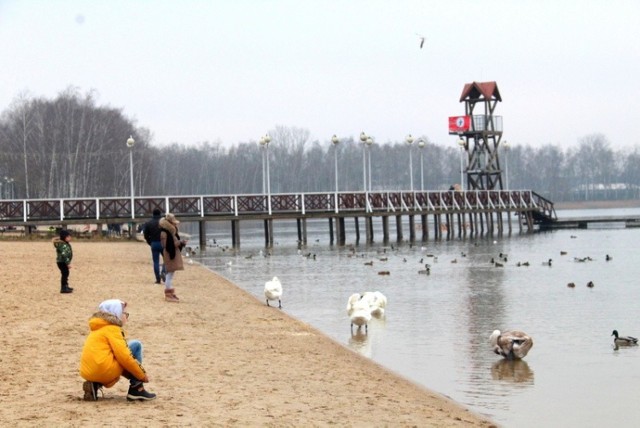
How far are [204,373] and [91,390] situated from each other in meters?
2.35

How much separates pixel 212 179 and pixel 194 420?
15189 cm

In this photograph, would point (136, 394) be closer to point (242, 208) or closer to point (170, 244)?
point (170, 244)

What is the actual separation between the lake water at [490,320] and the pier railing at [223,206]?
9609mm

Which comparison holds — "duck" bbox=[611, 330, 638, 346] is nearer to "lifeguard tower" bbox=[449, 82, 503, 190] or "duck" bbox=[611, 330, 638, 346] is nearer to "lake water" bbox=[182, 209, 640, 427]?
"lake water" bbox=[182, 209, 640, 427]

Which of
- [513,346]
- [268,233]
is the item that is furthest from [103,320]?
[268,233]

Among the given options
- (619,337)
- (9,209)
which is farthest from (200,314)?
(9,209)

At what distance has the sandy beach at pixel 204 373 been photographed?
9.70 m

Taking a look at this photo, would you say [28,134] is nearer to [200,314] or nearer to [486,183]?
[486,183]

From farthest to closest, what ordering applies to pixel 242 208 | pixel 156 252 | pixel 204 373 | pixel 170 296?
pixel 242 208
pixel 156 252
pixel 170 296
pixel 204 373

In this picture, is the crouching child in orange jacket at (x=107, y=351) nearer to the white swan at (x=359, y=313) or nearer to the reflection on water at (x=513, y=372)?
the reflection on water at (x=513, y=372)

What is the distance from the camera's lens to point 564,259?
134ft

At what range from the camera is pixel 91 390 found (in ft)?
32.5

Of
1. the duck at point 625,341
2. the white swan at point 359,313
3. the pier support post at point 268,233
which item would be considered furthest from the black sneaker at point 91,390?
the pier support post at point 268,233

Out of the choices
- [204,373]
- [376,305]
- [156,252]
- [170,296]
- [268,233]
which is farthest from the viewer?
[268,233]
